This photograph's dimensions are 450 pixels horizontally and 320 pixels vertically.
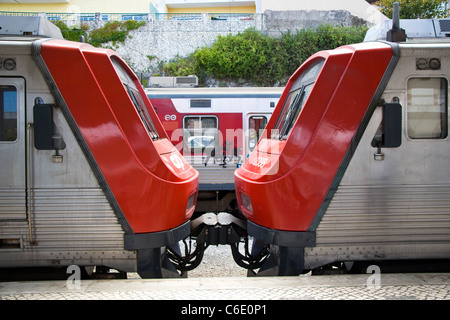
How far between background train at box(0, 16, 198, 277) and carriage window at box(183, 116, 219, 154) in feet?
22.7

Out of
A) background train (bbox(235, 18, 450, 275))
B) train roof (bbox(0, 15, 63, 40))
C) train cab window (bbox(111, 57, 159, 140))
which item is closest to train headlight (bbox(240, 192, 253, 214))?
background train (bbox(235, 18, 450, 275))

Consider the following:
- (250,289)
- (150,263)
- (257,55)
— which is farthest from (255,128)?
(257,55)

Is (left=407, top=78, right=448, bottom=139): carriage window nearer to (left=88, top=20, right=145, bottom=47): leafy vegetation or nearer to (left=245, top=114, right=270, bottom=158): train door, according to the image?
(left=245, top=114, right=270, bottom=158): train door

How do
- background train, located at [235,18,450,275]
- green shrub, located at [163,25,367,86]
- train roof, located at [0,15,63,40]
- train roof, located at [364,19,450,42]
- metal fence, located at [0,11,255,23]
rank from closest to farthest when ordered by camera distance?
background train, located at [235,18,450,275]
train roof, located at [0,15,63,40]
train roof, located at [364,19,450,42]
green shrub, located at [163,25,367,86]
metal fence, located at [0,11,255,23]


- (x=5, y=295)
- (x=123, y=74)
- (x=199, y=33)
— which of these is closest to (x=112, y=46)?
(x=199, y=33)

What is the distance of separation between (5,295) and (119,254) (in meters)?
1.04

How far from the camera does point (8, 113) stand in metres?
4.00

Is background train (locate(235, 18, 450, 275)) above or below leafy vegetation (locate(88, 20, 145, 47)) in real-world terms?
below

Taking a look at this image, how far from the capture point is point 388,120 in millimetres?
3996

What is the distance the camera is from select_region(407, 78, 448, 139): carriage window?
4.16 metres

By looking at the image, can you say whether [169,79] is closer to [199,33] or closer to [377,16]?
[199,33]

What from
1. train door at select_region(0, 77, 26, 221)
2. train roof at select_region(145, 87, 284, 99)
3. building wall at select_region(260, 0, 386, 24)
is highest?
building wall at select_region(260, 0, 386, 24)
